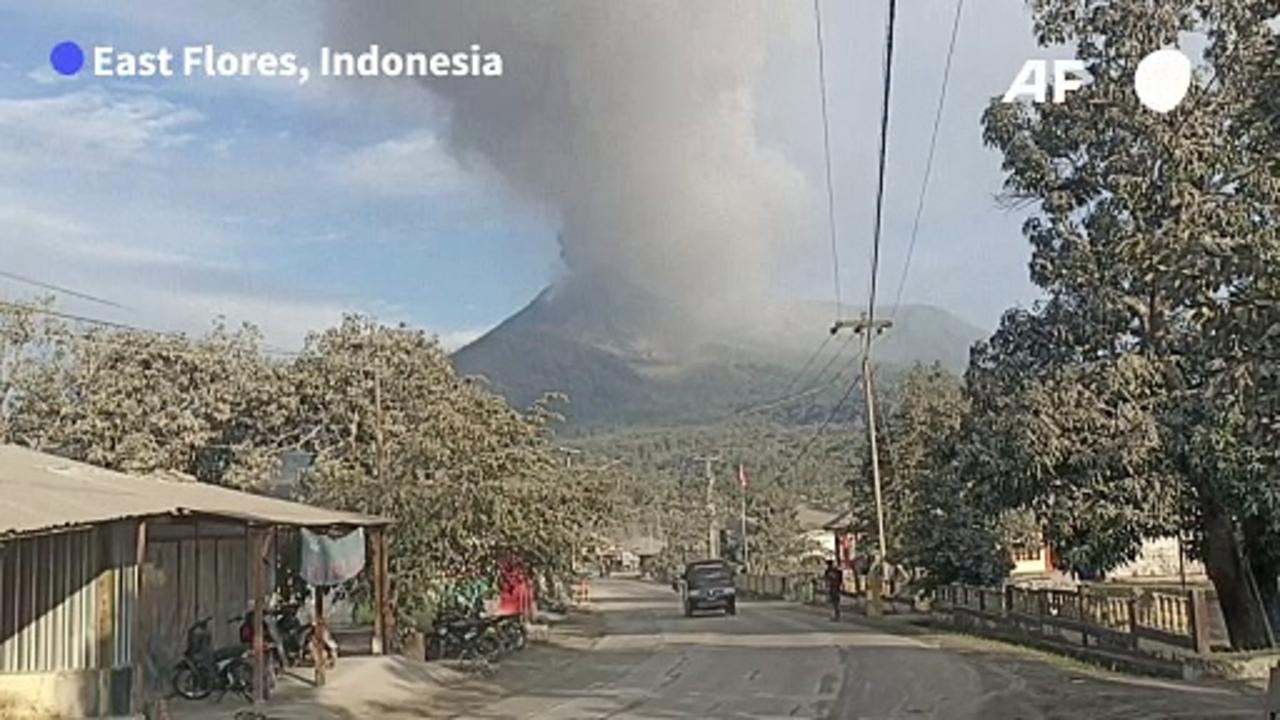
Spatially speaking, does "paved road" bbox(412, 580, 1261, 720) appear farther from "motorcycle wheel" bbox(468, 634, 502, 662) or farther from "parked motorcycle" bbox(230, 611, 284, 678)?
"parked motorcycle" bbox(230, 611, 284, 678)

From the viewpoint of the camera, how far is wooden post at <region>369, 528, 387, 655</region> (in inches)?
1008

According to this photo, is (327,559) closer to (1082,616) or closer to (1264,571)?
(1082,616)

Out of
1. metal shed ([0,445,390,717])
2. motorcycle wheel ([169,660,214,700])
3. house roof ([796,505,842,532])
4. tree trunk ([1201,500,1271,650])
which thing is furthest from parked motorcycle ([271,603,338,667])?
house roof ([796,505,842,532])

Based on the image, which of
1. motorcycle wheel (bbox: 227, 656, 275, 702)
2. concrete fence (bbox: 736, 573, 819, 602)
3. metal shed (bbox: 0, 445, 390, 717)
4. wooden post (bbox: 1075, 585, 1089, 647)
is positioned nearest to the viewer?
metal shed (bbox: 0, 445, 390, 717)

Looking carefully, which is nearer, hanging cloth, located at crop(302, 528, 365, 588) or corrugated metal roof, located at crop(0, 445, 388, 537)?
corrugated metal roof, located at crop(0, 445, 388, 537)

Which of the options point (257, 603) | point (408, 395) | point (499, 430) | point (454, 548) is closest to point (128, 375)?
point (408, 395)

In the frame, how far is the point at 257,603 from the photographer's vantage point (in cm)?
2055

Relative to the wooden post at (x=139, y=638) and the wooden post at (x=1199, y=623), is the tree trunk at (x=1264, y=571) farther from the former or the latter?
the wooden post at (x=139, y=638)

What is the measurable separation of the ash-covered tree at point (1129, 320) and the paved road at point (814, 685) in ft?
9.29

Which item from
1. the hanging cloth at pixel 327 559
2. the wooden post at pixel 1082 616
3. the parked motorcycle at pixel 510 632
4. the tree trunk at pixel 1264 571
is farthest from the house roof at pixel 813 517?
the hanging cloth at pixel 327 559

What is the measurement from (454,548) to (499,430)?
15.4 ft

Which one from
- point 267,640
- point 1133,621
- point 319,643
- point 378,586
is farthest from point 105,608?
point 1133,621

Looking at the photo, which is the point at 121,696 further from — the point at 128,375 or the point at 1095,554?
the point at 128,375

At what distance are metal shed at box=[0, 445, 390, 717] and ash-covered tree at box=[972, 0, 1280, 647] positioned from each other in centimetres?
1157
